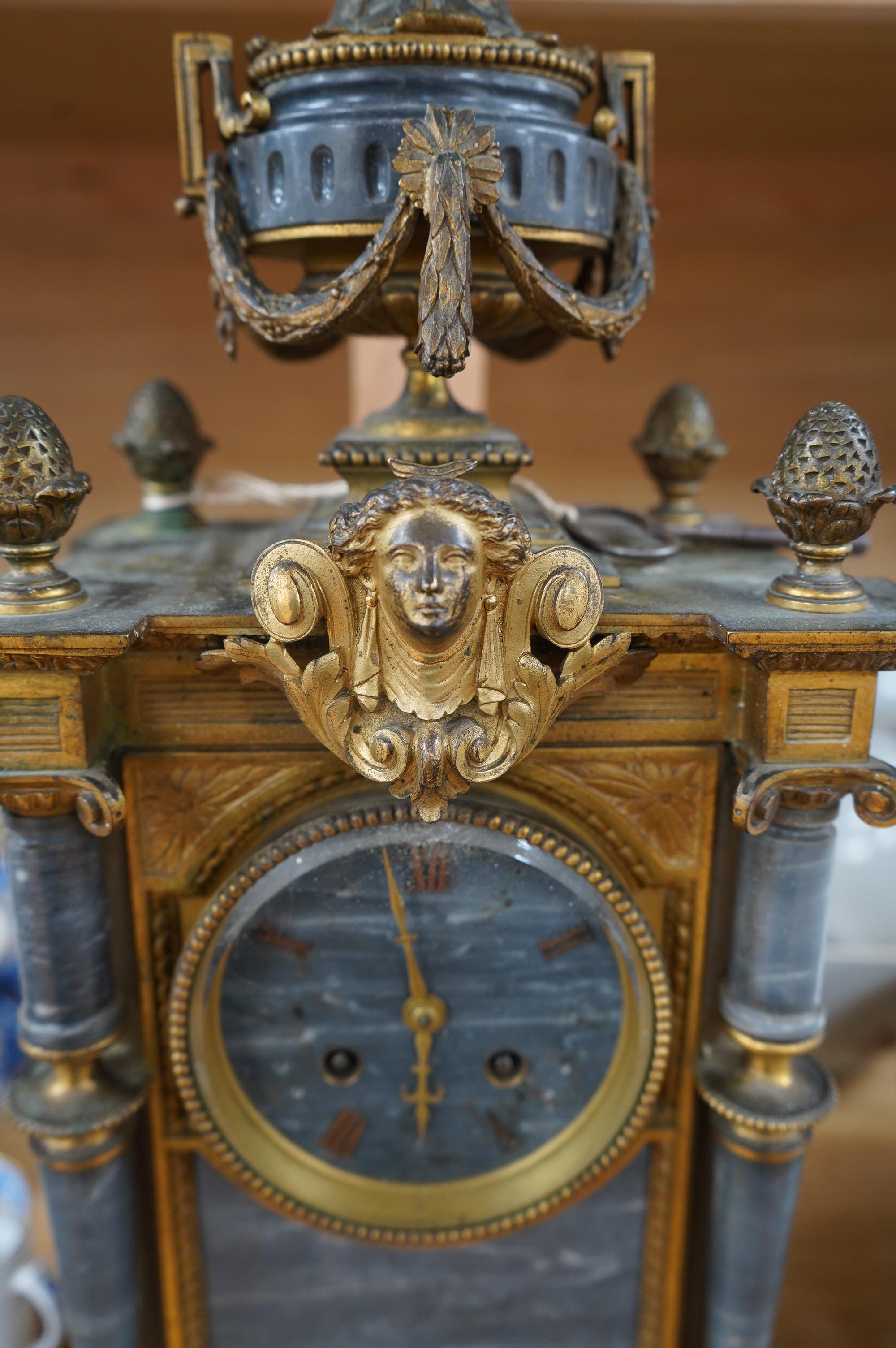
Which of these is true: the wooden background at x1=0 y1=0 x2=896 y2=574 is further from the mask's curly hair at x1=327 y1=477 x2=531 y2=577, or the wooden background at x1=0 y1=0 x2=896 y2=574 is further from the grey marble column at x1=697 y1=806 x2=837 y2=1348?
the grey marble column at x1=697 y1=806 x2=837 y2=1348

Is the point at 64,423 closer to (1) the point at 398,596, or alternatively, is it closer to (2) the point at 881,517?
(1) the point at 398,596

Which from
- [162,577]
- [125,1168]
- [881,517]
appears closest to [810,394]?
[881,517]

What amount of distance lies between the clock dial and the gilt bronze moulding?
0.37 metres

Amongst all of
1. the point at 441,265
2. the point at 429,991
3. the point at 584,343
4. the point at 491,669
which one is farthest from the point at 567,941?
the point at 584,343

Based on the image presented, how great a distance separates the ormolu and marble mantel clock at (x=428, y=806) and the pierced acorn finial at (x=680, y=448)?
0.43 ft

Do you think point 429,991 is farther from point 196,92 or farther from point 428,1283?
point 196,92

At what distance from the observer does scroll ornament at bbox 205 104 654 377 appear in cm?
67

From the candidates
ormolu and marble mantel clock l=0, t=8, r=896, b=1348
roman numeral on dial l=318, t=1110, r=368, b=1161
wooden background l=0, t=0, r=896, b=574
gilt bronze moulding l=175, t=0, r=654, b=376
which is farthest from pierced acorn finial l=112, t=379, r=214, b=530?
roman numeral on dial l=318, t=1110, r=368, b=1161

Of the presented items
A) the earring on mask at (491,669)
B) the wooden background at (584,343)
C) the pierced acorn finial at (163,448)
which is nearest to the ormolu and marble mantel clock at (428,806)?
the earring on mask at (491,669)

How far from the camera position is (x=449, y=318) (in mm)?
680

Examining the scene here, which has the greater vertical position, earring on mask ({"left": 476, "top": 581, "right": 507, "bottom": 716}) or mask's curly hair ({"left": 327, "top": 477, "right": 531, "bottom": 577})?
mask's curly hair ({"left": 327, "top": 477, "right": 531, "bottom": 577})

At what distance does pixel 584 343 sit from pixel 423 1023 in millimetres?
1058

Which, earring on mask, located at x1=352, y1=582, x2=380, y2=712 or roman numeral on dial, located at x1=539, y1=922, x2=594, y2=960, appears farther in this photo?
roman numeral on dial, located at x1=539, y1=922, x2=594, y2=960

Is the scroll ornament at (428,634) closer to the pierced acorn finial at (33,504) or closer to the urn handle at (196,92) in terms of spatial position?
the pierced acorn finial at (33,504)
